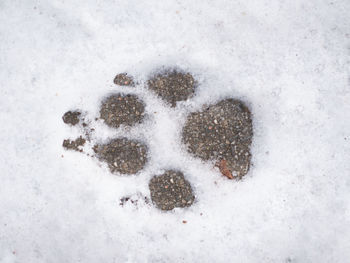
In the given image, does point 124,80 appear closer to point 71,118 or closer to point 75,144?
point 71,118

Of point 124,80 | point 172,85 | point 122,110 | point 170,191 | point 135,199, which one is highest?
point 172,85

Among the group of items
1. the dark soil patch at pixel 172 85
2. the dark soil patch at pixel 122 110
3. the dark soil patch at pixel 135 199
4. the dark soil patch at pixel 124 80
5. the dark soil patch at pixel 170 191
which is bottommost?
the dark soil patch at pixel 135 199

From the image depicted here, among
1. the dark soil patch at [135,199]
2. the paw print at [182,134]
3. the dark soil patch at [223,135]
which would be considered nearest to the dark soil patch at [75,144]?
the paw print at [182,134]

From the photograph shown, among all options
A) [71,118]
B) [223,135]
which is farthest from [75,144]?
[223,135]

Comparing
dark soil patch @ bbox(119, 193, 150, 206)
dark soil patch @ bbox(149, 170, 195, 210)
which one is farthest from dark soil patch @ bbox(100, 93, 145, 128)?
dark soil patch @ bbox(119, 193, 150, 206)

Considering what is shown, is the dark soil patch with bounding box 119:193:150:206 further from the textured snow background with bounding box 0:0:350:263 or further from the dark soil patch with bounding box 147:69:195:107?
the dark soil patch with bounding box 147:69:195:107

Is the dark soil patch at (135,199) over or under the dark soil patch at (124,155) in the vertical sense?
under

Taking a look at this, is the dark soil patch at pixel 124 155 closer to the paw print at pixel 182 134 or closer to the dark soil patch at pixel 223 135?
the paw print at pixel 182 134
